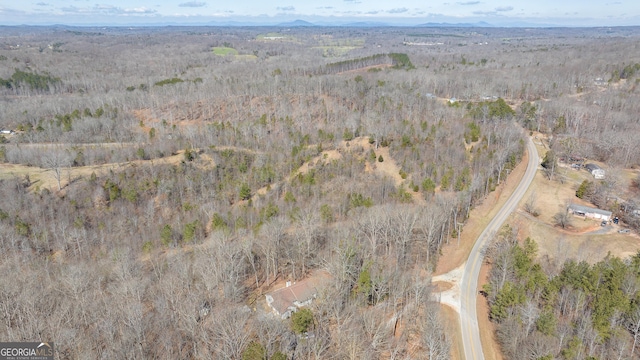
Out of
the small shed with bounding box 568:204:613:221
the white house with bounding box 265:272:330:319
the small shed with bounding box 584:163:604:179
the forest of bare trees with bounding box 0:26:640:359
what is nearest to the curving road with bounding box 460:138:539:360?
the forest of bare trees with bounding box 0:26:640:359

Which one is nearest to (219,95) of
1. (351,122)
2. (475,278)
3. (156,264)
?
Result: (351,122)

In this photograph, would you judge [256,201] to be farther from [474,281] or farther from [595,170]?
[595,170]

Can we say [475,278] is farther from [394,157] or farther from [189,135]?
[189,135]

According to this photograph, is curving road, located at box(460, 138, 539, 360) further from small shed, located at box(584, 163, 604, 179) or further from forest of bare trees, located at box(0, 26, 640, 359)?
small shed, located at box(584, 163, 604, 179)

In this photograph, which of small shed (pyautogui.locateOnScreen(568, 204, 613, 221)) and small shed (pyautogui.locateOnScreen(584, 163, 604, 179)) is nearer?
small shed (pyautogui.locateOnScreen(568, 204, 613, 221))

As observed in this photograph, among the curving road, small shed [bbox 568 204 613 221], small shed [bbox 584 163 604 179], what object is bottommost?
the curving road

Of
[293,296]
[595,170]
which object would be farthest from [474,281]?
[595,170]

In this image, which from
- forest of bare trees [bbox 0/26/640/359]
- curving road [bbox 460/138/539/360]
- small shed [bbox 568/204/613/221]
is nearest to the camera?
forest of bare trees [bbox 0/26/640/359]

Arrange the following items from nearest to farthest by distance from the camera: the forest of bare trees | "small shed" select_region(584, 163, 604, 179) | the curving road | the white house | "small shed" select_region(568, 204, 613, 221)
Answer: the forest of bare trees → the curving road → the white house → "small shed" select_region(568, 204, 613, 221) → "small shed" select_region(584, 163, 604, 179)
